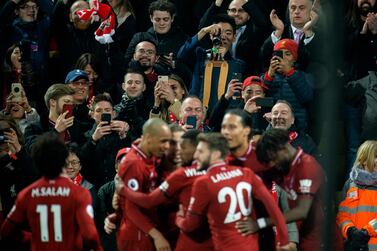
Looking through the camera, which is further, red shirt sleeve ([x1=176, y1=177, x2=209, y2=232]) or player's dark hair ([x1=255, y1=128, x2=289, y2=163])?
player's dark hair ([x1=255, y1=128, x2=289, y2=163])

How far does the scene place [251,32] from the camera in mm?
10820

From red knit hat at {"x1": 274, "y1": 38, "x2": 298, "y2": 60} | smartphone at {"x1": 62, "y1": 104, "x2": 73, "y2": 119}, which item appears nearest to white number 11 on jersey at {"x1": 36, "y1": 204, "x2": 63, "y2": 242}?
smartphone at {"x1": 62, "y1": 104, "x2": 73, "y2": 119}

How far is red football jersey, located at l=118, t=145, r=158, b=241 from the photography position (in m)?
7.23

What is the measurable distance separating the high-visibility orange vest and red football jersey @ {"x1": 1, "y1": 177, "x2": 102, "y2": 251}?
354 cm

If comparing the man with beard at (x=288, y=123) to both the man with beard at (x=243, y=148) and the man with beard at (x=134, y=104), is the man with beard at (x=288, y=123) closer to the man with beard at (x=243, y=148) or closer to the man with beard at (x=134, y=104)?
the man with beard at (x=243, y=148)

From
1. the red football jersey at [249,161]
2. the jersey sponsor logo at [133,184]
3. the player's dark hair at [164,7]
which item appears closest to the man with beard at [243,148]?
the red football jersey at [249,161]

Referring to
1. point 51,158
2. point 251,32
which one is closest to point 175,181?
point 51,158

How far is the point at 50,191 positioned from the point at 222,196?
144 centimetres

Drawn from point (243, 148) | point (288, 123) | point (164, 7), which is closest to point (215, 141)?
point (243, 148)

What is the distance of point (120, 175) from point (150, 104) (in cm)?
310

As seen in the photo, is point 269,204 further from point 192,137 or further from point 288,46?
point 288,46

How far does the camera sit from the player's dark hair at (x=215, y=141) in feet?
21.8

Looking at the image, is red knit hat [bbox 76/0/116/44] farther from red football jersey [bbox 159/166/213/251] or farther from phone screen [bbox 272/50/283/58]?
red football jersey [bbox 159/166/213/251]

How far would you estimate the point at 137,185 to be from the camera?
724cm
